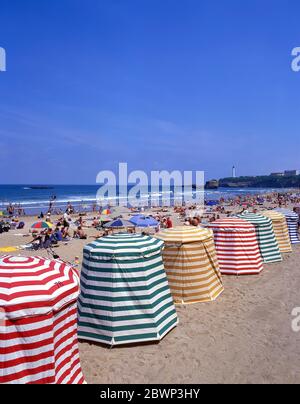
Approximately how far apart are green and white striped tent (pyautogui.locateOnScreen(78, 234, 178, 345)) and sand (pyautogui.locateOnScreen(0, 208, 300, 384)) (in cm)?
26

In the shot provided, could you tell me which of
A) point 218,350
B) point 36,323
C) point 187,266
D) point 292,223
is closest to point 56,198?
point 292,223

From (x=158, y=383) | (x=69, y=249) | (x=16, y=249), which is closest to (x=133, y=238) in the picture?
(x=158, y=383)

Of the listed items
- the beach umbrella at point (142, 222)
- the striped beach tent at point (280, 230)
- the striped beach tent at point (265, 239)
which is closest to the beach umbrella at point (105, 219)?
the beach umbrella at point (142, 222)

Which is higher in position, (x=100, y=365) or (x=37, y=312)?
(x=37, y=312)

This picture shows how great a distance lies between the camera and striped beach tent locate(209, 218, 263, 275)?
38.5 ft

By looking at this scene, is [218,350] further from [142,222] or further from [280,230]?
[142,222]

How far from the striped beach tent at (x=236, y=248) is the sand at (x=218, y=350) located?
2.02m

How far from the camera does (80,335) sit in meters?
7.06

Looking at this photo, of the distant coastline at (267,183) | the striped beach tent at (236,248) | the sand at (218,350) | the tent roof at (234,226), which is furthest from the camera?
the distant coastline at (267,183)

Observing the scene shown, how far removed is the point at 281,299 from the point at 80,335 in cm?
550

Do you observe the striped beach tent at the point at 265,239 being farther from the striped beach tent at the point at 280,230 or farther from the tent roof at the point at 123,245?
the tent roof at the point at 123,245

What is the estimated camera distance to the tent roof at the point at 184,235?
9109mm

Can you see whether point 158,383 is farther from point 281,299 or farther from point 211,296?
point 281,299

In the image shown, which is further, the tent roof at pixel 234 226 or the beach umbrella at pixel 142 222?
the beach umbrella at pixel 142 222
